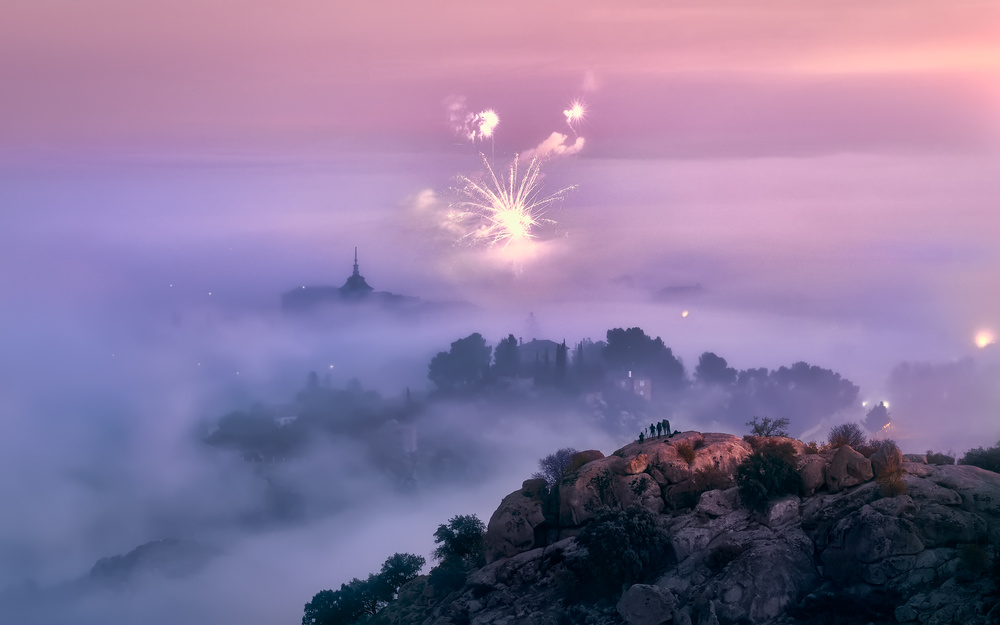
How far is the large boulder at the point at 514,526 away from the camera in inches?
3964

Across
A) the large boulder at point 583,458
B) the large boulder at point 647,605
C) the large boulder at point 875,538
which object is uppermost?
the large boulder at point 583,458

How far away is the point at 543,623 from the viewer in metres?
88.2

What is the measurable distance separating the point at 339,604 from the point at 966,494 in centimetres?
7874

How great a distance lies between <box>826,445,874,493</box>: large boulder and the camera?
90.3 meters

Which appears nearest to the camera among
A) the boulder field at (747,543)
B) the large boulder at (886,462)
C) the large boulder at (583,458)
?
the boulder field at (747,543)

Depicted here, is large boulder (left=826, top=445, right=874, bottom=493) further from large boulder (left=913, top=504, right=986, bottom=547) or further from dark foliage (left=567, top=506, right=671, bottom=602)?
dark foliage (left=567, top=506, right=671, bottom=602)

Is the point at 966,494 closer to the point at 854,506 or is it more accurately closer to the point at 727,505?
the point at 854,506

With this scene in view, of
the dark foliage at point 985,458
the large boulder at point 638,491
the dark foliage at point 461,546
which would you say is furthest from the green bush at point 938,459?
the dark foliage at point 461,546

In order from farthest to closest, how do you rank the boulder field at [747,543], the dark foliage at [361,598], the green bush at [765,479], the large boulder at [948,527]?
the dark foliage at [361,598] → the green bush at [765,479] → the large boulder at [948,527] → the boulder field at [747,543]

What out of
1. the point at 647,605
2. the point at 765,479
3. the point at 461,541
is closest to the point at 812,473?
the point at 765,479

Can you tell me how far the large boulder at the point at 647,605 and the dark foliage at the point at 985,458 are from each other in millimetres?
39449

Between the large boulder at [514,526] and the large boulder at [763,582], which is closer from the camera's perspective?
the large boulder at [763,582]

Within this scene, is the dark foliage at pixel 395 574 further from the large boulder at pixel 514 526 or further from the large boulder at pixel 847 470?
the large boulder at pixel 847 470

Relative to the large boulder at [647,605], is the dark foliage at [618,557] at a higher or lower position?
higher
